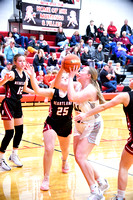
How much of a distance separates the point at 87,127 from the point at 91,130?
7cm

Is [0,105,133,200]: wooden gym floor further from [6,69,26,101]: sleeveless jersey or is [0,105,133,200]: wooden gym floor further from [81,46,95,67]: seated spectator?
[81,46,95,67]: seated spectator

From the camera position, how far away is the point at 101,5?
855 inches

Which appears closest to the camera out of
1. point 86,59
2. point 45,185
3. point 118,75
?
point 45,185

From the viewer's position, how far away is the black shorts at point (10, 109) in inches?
201

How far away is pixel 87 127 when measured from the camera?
13.3 ft

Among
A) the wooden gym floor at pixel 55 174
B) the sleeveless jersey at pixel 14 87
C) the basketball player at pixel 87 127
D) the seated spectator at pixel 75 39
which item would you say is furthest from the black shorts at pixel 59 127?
the seated spectator at pixel 75 39

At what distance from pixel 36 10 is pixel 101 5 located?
19.7 feet

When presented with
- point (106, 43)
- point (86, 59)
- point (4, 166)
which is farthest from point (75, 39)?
point (4, 166)

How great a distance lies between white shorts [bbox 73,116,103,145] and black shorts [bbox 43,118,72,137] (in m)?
0.51

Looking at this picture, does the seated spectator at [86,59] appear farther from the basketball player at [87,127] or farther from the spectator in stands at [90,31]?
the basketball player at [87,127]

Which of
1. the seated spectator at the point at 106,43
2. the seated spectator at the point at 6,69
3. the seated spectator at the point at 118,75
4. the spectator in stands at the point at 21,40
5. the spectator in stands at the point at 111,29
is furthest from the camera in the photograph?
the spectator in stands at the point at 111,29

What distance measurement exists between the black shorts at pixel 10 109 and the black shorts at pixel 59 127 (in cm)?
80

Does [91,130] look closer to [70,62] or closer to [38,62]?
[70,62]

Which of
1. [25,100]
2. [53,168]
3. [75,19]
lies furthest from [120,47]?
[53,168]
